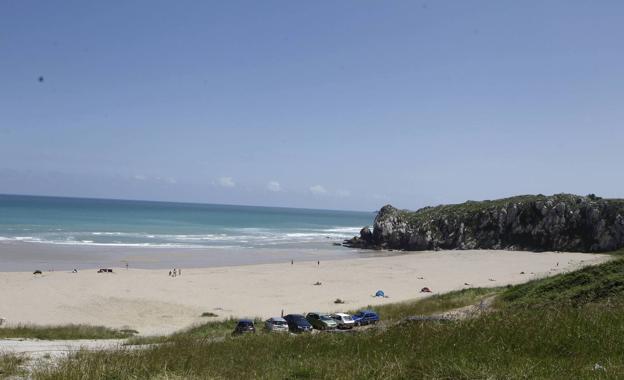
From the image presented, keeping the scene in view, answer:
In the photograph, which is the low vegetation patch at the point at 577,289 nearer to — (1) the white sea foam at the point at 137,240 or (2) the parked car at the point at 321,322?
(2) the parked car at the point at 321,322

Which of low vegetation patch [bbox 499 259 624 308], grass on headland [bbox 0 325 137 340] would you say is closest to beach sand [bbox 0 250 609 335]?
grass on headland [bbox 0 325 137 340]

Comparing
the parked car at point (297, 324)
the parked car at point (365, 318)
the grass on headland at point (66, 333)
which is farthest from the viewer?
the parked car at point (365, 318)

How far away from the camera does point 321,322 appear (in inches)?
874

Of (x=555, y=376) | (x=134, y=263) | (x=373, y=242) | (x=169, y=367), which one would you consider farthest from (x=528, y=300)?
(x=373, y=242)

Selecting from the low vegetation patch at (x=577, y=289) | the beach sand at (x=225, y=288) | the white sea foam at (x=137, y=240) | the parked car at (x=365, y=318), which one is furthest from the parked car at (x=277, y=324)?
the white sea foam at (x=137, y=240)

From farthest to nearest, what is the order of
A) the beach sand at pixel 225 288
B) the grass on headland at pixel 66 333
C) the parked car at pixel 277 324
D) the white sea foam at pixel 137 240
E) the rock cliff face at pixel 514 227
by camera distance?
1. the white sea foam at pixel 137 240
2. the rock cliff face at pixel 514 227
3. the beach sand at pixel 225 288
4. the parked car at pixel 277 324
5. the grass on headland at pixel 66 333

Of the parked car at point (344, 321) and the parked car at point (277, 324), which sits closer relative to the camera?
the parked car at point (277, 324)

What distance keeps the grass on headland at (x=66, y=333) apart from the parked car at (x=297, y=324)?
22.3ft

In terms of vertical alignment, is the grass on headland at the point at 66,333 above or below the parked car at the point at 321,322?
below

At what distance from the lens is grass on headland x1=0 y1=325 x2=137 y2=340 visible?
Answer: 20375 millimetres

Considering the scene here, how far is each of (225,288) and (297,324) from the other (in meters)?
19.9

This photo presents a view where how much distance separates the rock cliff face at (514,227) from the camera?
2825 inches

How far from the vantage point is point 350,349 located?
8.65m

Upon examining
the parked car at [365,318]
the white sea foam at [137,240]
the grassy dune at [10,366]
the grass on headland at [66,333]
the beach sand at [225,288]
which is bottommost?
the beach sand at [225,288]
